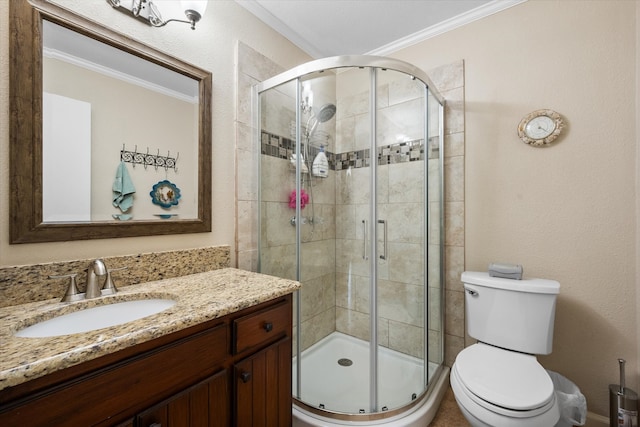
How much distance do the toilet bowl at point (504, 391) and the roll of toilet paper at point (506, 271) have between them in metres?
0.41

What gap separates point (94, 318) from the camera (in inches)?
40.1

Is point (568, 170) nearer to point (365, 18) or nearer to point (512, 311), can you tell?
point (512, 311)

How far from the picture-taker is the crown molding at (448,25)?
1793 mm

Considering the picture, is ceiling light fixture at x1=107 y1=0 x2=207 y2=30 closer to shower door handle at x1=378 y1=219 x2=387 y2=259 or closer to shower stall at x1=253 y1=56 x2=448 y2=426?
shower stall at x1=253 y1=56 x2=448 y2=426

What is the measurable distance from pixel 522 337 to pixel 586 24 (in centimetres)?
179

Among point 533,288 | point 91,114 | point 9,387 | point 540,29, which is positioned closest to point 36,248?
point 91,114

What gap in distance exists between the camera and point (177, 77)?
1.44 m

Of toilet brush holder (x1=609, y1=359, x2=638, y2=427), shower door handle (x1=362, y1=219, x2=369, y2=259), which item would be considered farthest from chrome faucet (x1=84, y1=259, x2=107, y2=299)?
toilet brush holder (x1=609, y1=359, x2=638, y2=427)

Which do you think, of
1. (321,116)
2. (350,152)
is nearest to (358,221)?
(350,152)

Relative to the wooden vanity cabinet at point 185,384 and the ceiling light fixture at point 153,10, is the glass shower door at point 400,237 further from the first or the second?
the ceiling light fixture at point 153,10

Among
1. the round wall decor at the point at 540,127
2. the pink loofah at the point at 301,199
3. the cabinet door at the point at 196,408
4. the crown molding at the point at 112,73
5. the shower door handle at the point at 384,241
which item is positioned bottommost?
the cabinet door at the point at 196,408

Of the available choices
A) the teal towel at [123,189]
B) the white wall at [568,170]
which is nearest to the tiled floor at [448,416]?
the white wall at [568,170]

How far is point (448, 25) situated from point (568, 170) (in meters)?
1.27

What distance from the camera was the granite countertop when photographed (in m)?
0.60
